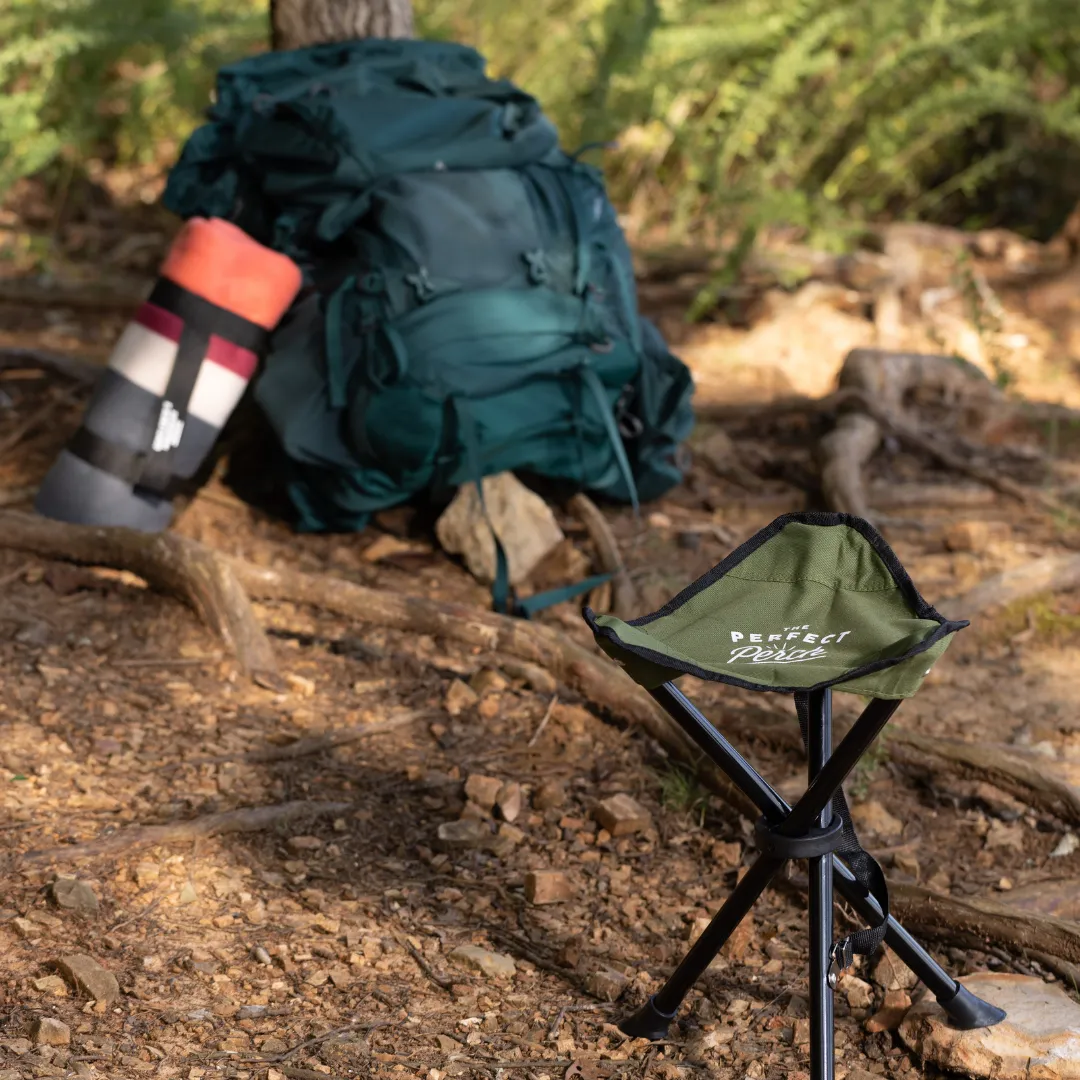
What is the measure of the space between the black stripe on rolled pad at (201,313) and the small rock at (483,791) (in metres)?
1.52

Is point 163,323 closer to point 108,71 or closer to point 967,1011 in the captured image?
point 967,1011

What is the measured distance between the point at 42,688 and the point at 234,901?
887 mm

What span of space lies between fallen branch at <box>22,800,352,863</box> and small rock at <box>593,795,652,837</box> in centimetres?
53

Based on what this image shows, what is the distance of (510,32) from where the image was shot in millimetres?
6859

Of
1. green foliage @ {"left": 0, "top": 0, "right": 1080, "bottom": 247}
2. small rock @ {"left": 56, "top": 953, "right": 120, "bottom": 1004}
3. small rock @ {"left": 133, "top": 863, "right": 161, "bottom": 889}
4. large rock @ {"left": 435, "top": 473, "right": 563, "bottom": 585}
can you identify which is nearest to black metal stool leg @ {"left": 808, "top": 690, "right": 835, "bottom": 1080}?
small rock @ {"left": 56, "top": 953, "right": 120, "bottom": 1004}

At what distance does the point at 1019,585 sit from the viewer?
3623 mm

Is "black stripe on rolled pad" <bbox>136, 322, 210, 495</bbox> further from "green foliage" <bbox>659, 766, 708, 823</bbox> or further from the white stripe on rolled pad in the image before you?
"green foliage" <bbox>659, 766, 708, 823</bbox>

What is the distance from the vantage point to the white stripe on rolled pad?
11.5 feet

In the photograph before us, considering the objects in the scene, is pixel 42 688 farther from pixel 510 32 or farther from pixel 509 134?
pixel 510 32

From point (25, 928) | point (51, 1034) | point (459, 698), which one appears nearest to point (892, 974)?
point (459, 698)

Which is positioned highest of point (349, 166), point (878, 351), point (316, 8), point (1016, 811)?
point (316, 8)

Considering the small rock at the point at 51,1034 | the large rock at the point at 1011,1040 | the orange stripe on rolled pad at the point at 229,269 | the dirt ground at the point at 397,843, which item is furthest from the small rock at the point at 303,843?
the orange stripe on rolled pad at the point at 229,269

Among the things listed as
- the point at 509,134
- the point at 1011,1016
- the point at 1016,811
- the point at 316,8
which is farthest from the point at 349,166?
the point at 1011,1016

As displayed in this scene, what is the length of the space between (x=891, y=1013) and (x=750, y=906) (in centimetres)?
41
